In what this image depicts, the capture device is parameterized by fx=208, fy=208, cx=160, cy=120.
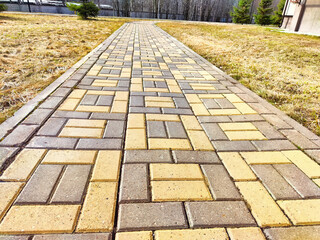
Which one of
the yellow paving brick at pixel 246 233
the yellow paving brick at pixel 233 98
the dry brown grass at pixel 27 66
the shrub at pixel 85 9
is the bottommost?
the yellow paving brick at pixel 246 233

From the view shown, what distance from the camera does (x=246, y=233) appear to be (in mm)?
1035

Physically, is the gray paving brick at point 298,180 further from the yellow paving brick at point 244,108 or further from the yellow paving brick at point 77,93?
the yellow paving brick at point 77,93

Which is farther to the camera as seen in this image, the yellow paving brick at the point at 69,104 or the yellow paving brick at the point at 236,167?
the yellow paving brick at the point at 69,104

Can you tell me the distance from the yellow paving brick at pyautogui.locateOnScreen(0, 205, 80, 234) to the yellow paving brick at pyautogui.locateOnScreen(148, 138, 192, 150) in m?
0.72

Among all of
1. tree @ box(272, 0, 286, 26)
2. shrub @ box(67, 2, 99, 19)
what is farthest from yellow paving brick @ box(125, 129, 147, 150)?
tree @ box(272, 0, 286, 26)

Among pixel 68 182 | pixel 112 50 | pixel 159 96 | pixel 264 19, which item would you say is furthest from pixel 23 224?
pixel 264 19

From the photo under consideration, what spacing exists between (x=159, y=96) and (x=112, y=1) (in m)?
25.4

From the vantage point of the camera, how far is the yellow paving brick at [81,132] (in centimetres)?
170

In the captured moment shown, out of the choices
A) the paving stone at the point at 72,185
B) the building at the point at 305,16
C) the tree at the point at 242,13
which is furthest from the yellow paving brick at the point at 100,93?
the tree at the point at 242,13

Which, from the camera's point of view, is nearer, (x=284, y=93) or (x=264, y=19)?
(x=284, y=93)

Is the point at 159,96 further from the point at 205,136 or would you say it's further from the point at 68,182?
the point at 68,182

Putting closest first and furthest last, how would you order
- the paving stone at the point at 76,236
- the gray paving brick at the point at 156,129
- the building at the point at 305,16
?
the paving stone at the point at 76,236 < the gray paving brick at the point at 156,129 < the building at the point at 305,16

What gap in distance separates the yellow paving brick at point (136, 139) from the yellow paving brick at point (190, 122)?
42 centimetres

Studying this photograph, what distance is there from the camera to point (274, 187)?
4.32ft
